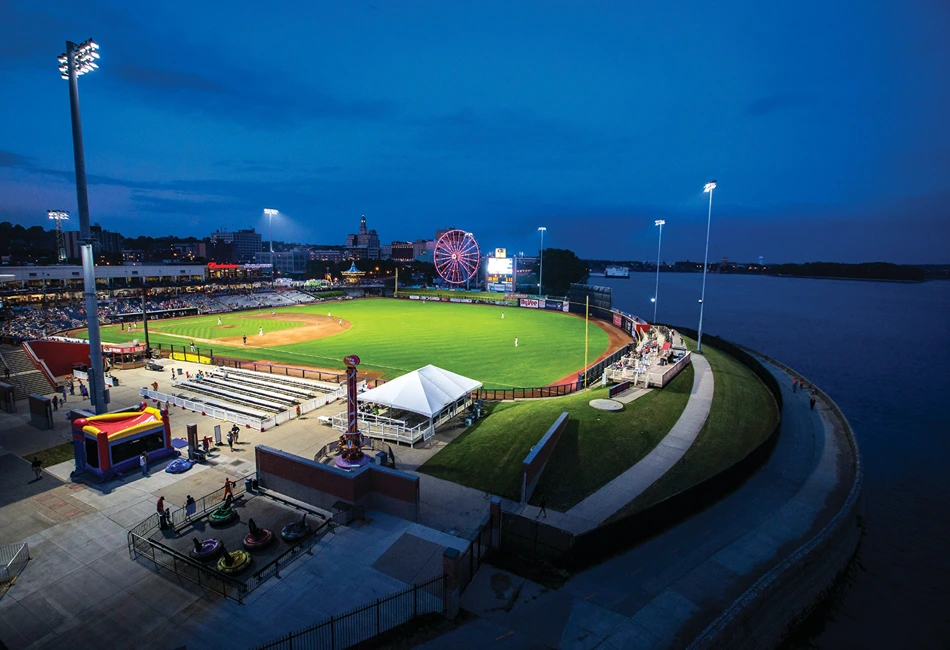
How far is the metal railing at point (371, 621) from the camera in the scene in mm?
9828

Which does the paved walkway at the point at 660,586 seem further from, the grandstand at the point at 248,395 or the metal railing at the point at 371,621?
the grandstand at the point at 248,395

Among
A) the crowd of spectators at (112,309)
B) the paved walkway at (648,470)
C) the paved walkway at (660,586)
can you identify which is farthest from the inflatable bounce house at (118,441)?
the crowd of spectators at (112,309)

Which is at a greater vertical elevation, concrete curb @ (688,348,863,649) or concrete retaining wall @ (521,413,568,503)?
concrete retaining wall @ (521,413,568,503)

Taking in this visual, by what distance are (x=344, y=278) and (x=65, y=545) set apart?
5777 inches

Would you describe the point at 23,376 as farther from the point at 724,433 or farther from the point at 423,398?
the point at 724,433

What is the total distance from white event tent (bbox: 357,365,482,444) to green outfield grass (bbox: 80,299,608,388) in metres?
10.1

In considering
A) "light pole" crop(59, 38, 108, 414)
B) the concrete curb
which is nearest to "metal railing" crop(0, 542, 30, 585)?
"light pole" crop(59, 38, 108, 414)

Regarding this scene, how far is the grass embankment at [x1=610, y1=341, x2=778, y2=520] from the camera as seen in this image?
17.6m

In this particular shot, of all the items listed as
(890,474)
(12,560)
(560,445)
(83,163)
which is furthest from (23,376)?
(890,474)

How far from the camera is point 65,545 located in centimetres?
1320

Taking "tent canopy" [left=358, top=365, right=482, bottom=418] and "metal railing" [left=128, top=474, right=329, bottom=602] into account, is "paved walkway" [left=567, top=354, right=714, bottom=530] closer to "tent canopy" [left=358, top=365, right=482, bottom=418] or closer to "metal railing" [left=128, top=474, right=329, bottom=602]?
"tent canopy" [left=358, top=365, right=482, bottom=418]

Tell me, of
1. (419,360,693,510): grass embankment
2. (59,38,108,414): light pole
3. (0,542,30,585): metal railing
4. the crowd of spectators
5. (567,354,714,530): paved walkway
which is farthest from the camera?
the crowd of spectators

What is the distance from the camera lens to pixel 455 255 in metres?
81.6

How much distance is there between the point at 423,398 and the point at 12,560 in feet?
46.4
